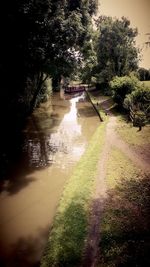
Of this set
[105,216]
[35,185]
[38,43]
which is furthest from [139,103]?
[105,216]

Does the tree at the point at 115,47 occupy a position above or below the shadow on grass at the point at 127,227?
above

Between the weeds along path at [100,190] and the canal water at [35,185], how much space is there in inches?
71.6

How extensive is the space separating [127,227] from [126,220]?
43 centimetres

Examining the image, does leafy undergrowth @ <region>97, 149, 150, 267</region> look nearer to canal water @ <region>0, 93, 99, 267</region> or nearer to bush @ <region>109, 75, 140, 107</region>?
canal water @ <region>0, 93, 99, 267</region>

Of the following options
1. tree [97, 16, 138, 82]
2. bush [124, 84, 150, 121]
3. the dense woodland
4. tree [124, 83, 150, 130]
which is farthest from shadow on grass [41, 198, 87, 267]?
tree [97, 16, 138, 82]

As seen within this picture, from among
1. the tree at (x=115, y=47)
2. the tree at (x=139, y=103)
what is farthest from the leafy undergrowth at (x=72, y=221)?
the tree at (x=115, y=47)

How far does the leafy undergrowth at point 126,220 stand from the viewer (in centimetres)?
826

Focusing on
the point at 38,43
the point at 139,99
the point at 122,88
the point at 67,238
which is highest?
the point at 38,43

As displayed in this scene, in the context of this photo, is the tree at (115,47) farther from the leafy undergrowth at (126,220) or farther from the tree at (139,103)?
the leafy undergrowth at (126,220)

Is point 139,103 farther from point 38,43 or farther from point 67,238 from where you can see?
point 67,238

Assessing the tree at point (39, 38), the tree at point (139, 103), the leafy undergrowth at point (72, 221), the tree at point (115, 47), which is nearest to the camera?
the leafy undergrowth at point (72, 221)

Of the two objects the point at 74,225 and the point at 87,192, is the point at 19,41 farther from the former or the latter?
the point at 74,225

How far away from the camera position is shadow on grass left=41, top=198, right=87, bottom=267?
8.44 meters

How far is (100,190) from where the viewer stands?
12.6 meters
